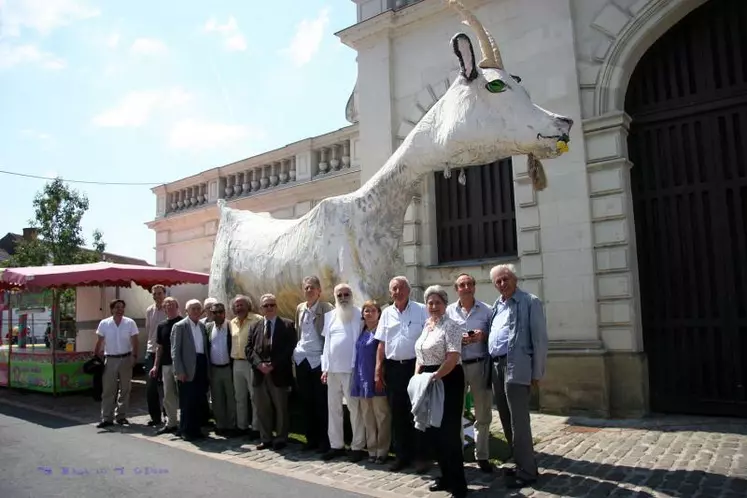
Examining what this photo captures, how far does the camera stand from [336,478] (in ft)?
15.2

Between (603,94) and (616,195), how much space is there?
1394 mm

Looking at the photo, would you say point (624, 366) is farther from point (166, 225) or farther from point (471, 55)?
point (166, 225)

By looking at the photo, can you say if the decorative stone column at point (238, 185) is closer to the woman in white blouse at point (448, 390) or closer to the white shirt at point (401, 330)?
the white shirt at point (401, 330)

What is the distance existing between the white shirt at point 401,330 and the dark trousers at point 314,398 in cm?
106

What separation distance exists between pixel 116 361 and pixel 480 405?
4.92 meters

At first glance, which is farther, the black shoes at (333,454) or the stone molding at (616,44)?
the stone molding at (616,44)

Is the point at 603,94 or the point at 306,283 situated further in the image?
the point at 603,94

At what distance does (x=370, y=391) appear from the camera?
4914mm

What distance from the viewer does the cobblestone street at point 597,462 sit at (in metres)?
4.22

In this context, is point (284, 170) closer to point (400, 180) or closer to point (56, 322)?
point (56, 322)

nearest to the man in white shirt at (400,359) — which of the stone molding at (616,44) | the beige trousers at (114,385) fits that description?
the beige trousers at (114,385)

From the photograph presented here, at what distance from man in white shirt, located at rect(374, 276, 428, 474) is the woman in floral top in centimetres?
16

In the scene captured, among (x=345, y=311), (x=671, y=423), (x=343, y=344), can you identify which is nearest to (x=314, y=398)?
(x=343, y=344)

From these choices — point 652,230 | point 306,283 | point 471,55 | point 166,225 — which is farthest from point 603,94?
point 166,225
